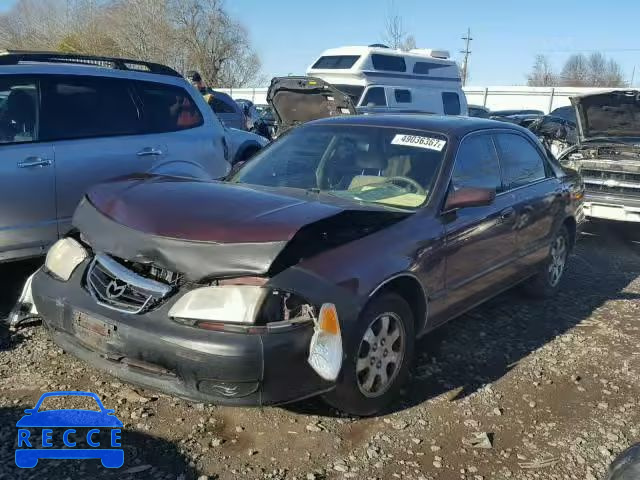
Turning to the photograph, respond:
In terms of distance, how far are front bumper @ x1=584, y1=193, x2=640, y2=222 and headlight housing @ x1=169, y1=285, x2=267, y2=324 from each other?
622 centimetres

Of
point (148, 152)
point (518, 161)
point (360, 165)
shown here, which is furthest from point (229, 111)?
point (360, 165)

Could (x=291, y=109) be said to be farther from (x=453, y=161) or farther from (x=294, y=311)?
(x=294, y=311)

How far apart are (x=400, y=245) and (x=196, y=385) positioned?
138 cm

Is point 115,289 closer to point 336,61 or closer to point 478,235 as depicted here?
point 478,235

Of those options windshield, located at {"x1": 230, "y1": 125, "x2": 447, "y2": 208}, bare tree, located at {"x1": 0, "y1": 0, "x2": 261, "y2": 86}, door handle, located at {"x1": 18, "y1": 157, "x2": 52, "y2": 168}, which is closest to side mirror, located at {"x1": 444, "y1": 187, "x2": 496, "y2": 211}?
windshield, located at {"x1": 230, "y1": 125, "x2": 447, "y2": 208}

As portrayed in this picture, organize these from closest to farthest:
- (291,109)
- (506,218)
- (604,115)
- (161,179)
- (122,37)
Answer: (161,179) < (506,218) < (604,115) < (291,109) < (122,37)

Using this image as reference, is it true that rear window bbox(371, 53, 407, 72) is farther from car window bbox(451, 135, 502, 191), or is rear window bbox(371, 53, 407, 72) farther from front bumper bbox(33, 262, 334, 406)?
front bumper bbox(33, 262, 334, 406)

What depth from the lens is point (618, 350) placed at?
185 inches

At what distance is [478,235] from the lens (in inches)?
168

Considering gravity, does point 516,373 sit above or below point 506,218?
below

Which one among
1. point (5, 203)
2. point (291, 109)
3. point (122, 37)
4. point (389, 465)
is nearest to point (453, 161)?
point (389, 465)

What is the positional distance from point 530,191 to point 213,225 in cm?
311

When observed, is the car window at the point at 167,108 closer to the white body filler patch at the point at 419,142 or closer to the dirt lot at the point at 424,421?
the dirt lot at the point at 424,421

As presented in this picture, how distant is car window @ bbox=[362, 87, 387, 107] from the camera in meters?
15.3
